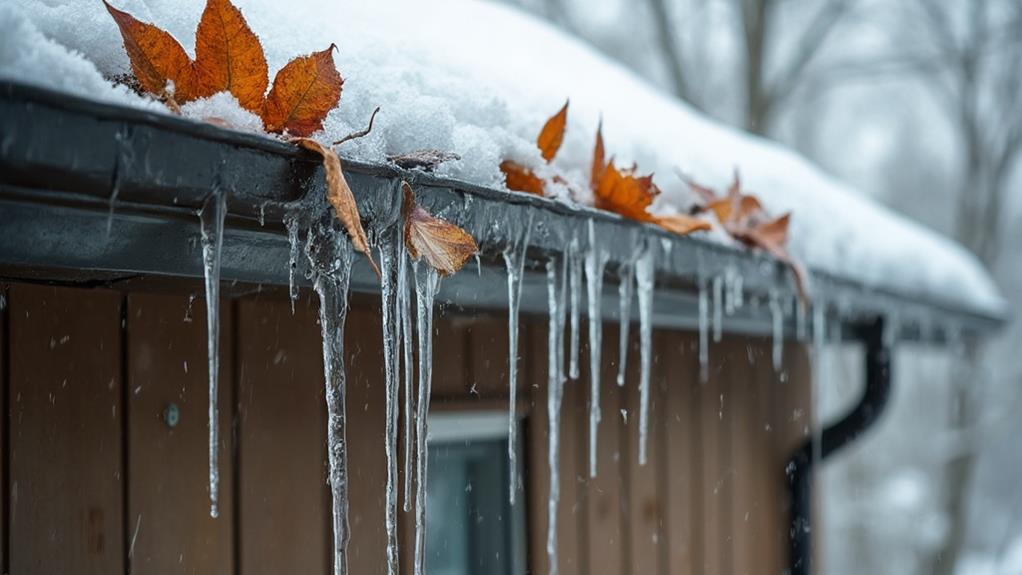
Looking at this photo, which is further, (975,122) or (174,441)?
(975,122)

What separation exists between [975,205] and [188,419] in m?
10.6

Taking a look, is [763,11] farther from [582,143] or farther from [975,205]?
[582,143]

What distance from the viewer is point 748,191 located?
240cm

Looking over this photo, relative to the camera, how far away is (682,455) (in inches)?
116

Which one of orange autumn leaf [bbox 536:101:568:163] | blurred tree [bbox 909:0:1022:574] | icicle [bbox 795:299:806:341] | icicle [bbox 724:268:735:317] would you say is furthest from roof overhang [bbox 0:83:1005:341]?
blurred tree [bbox 909:0:1022:574]

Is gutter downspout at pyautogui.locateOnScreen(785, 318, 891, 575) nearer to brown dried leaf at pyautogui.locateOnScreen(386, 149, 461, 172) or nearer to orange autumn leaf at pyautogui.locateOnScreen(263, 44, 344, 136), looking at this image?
brown dried leaf at pyautogui.locateOnScreen(386, 149, 461, 172)

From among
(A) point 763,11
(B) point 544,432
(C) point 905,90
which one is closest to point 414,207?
(B) point 544,432

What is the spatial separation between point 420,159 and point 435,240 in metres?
0.10

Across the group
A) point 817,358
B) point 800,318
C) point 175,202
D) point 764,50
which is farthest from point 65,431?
point 764,50

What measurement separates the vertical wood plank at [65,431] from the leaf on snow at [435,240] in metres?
Result: 0.49

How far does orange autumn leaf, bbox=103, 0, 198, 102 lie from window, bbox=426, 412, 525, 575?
3.88 ft

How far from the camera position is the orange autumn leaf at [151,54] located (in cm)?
100

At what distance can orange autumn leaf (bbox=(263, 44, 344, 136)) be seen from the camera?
1.10 meters

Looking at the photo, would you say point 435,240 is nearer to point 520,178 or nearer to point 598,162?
point 520,178
